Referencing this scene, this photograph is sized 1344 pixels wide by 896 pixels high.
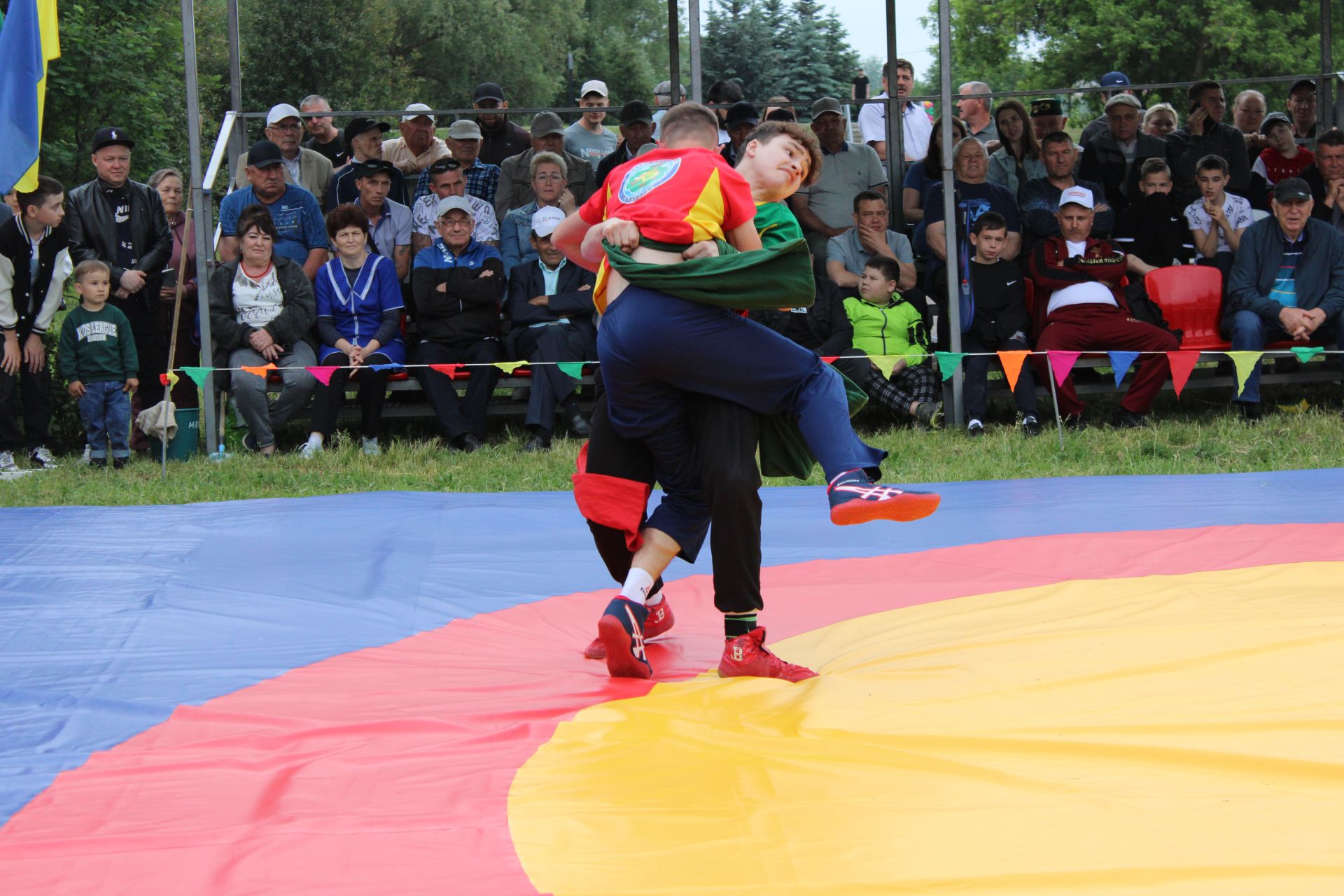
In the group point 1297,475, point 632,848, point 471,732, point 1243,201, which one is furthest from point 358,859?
point 1243,201

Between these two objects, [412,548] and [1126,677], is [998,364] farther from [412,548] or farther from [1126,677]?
[1126,677]

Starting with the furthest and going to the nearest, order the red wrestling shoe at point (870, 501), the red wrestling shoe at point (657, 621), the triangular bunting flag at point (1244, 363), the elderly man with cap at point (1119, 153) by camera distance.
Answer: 1. the elderly man with cap at point (1119, 153)
2. the triangular bunting flag at point (1244, 363)
3. the red wrestling shoe at point (657, 621)
4. the red wrestling shoe at point (870, 501)

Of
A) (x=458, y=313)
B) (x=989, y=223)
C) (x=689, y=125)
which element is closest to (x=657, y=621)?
(x=689, y=125)

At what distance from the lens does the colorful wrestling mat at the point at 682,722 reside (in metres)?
2.23

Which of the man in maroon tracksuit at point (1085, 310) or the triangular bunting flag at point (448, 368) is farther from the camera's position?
the man in maroon tracksuit at point (1085, 310)

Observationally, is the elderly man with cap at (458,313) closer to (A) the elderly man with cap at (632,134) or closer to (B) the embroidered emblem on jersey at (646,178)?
(A) the elderly man with cap at (632,134)

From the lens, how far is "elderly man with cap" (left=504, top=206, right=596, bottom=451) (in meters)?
8.06

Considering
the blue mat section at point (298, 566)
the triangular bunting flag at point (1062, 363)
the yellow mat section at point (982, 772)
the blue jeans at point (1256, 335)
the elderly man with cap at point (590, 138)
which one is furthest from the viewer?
the elderly man with cap at point (590, 138)

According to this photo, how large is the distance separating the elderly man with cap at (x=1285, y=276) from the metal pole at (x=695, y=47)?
11.3 feet

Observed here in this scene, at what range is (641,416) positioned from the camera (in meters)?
3.42

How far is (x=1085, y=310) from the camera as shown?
8336 mm

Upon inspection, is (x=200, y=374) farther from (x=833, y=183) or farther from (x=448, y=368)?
(x=833, y=183)

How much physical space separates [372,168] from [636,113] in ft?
5.67

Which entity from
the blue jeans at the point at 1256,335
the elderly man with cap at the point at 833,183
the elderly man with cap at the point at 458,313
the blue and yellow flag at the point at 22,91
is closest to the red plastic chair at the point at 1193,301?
the blue jeans at the point at 1256,335
